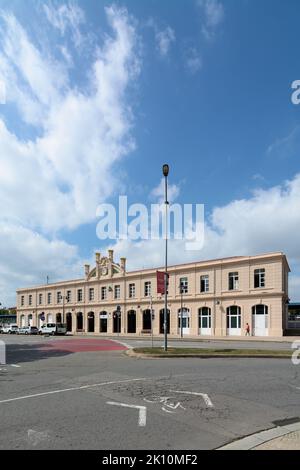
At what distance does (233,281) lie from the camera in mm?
51375

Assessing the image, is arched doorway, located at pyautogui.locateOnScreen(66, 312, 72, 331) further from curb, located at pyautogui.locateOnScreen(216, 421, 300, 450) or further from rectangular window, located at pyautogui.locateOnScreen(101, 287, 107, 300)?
curb, located at pyautogui.locateOnScreen(216, 421, 300, 450)

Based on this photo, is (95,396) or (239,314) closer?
(95,396)

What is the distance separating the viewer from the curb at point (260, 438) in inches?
243

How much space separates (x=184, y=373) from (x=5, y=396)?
6.33m

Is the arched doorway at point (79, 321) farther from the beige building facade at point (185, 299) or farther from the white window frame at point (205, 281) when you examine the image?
the white window frame at point (205, 281)

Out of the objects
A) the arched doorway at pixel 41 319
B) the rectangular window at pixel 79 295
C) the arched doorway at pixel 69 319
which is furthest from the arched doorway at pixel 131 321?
the arched doorway at pixel 41 319

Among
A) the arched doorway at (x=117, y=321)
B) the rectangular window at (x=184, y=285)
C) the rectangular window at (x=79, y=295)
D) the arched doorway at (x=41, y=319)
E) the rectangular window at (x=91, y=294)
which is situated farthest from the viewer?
the arched doorway at (x=41, y=319)

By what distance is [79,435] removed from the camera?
667 centimetres

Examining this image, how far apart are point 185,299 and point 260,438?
49984 mm

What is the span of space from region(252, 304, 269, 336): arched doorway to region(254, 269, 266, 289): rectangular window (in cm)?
239

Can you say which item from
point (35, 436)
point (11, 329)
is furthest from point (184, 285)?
point (35, 436)

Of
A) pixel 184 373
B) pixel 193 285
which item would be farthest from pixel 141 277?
pixel 184 373

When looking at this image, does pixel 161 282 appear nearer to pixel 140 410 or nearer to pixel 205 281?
pixel 140 410
